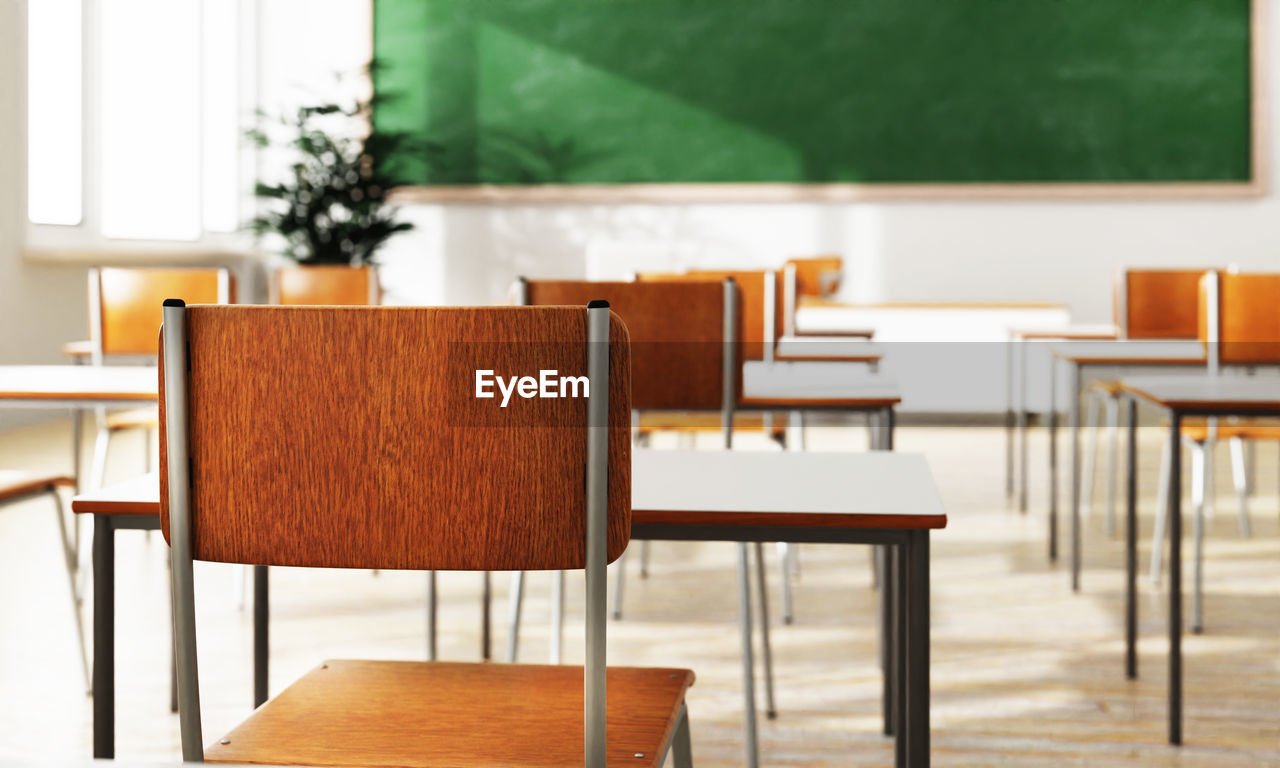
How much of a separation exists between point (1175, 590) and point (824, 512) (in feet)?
4.13

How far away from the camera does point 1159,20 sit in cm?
656

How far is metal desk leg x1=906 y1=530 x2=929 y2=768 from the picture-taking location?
1.09 metres

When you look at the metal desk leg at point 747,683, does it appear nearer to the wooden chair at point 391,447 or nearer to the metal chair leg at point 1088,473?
the wooden chair at point 391,447

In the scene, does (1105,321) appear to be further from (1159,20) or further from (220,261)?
(220,261)

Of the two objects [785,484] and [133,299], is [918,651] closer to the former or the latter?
[785,484]

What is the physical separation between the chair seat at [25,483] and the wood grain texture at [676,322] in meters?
0.90

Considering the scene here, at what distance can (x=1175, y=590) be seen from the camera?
6.91ft

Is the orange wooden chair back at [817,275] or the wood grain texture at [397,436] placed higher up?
the orange wooden chair back at [817,275]

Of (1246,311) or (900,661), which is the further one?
(1246,311)

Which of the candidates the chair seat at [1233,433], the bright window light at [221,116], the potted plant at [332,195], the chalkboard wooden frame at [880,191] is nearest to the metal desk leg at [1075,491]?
the chair seat at [1233,433]

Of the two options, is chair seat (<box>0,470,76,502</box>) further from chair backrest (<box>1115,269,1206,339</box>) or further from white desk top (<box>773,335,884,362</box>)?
chair backrest (<box>1115,269,1206,339</box>)

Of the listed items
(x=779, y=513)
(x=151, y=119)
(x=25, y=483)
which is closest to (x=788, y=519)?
(x=779, y=513)

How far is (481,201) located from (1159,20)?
3.69 meters

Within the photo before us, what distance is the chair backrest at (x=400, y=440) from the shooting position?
35.5 inches
